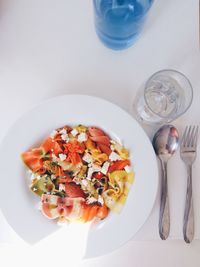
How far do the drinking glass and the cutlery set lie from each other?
0.03 meters

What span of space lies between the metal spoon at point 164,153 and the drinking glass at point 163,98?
0.08ft

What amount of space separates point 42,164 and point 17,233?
13cm

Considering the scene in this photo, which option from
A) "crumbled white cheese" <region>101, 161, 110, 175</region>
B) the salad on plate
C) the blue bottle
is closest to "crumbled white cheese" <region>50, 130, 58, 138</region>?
the salad on plate

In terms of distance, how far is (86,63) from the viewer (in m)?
0.74

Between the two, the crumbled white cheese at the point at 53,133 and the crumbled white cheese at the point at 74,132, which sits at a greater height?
the crumbled white cheese at the point at 74,132

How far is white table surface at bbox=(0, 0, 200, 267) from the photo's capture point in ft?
2.39

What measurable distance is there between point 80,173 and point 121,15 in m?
0.31

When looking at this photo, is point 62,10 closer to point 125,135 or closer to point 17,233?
point 125,135

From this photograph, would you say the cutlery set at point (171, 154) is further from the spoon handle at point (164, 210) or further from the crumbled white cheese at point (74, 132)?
the crumbled white cheese at point (74, 132)

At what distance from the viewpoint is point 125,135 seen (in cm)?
68

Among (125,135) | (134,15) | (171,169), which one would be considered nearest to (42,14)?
(134,15)

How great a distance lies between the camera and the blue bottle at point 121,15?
2.21ft

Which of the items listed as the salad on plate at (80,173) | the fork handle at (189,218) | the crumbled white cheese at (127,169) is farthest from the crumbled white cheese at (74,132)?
the fork handle at (189,218)

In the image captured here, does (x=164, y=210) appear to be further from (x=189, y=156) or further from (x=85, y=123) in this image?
(x=85, y=123)
